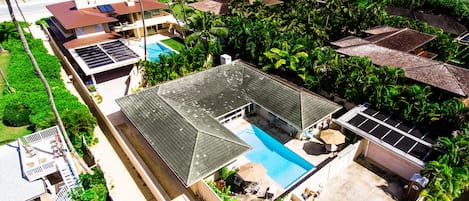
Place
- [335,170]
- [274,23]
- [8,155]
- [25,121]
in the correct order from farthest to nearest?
[274,23], [25,121], [335,170], [8,155]

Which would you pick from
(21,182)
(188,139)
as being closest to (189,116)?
Answer: (188,139)

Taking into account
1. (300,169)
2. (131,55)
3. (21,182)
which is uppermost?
(131,55)

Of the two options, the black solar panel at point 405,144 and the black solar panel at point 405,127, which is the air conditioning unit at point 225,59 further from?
the black solar panel at point 405,144

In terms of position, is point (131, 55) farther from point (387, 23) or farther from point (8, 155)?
point (387, 23)

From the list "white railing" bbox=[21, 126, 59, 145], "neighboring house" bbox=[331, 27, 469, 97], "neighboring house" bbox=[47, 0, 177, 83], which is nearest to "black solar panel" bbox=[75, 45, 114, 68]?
"neighboring house" bbox=[47, 0, 177, 83]

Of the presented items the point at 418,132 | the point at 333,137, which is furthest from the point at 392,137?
A: the point at 333,137

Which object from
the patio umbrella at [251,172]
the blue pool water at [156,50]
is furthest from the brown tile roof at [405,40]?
the blue pool water at [156,50]

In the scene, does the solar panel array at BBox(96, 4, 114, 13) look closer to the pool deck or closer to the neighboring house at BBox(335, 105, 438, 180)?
the pool deck
